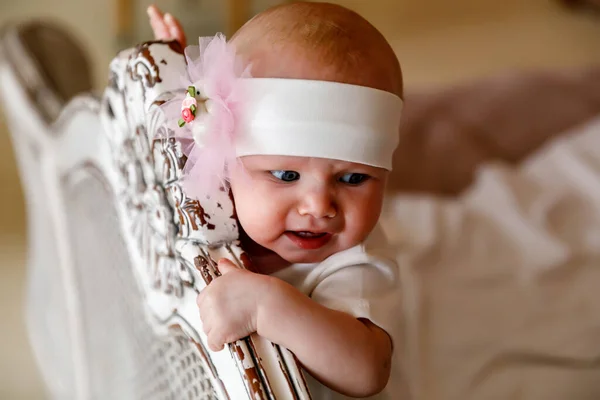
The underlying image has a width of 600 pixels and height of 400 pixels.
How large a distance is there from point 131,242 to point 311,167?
0.28m

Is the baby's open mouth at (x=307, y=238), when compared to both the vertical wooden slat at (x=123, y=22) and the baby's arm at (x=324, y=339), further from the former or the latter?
the vertical wooden slat at (x=123, y=22)

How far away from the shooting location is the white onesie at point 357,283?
620 millimetres

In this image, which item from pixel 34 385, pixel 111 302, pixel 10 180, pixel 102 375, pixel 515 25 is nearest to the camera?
pixel 111 302

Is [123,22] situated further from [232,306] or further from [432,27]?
[232,306]

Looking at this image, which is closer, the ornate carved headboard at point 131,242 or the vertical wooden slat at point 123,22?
the ornate carved headboard at point 131,242

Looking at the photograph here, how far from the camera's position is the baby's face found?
61cm

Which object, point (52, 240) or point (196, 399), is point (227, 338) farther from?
point (52, 240)

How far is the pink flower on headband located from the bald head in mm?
26

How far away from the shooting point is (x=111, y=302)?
0.97m

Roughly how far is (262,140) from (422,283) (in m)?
0.70

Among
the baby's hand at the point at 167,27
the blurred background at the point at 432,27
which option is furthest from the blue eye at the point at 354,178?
the blurred background at the point at 432,27

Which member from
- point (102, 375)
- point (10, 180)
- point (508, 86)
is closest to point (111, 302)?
point (102, 375)

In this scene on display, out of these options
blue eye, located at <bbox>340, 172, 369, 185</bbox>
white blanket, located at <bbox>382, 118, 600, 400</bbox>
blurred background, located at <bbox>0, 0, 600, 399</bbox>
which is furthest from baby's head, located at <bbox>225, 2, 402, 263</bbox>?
blurred background, located at <bbox>0, 0, 600, 399</bbox>

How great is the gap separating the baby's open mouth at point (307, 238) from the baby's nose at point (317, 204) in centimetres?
4
